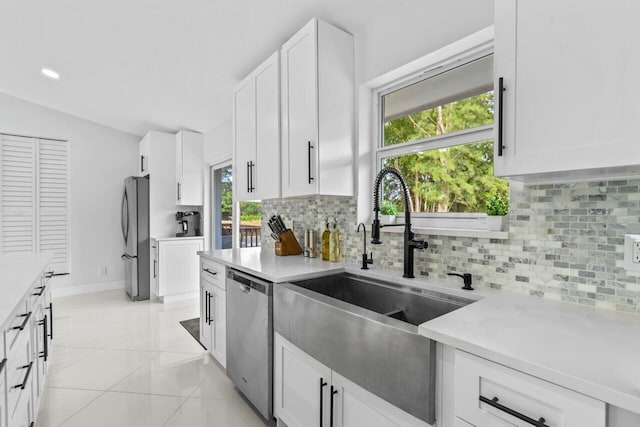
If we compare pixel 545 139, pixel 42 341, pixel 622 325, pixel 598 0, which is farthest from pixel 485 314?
pixel 42 341

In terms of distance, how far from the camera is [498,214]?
4.74ft

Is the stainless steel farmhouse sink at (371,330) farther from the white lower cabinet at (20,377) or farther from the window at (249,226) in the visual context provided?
the window at (249,226)

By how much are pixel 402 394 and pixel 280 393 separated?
89cm

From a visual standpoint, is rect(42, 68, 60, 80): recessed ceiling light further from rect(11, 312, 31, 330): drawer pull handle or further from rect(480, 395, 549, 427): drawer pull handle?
rect(480, 395, 549, 427): drawer pull handle

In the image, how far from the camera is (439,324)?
3.25ft

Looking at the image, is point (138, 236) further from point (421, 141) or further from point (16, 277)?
point (421, 141)

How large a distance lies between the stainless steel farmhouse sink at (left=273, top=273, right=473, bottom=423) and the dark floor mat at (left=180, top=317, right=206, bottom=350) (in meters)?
1.94

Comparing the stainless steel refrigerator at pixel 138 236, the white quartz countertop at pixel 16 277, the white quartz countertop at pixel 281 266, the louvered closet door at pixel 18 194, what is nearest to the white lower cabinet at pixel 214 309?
the white quartz countertop at pixel 281 266

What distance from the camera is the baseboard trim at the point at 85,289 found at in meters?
4.74

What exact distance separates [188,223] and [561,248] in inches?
177

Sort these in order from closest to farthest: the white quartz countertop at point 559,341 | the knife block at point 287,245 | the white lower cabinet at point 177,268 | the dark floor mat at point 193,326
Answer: the white quartz countertop at point 559,341
the knife block at point 287,245
the dark floor mat at point 193,326
the white lower cabinet at point 177,268

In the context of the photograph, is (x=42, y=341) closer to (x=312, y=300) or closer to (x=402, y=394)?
(x=312, y=300)

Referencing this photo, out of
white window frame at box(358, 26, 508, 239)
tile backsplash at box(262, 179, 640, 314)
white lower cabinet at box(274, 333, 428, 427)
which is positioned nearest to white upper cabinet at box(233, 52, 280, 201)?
white window frame at box(358, 26, 508, 239)

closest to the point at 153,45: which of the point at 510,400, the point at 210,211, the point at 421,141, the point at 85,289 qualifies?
the point at 421,141
